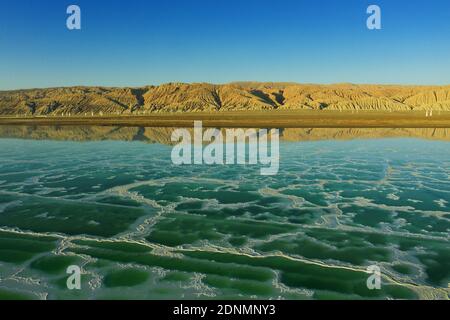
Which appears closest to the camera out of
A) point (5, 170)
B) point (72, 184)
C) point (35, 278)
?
point (35, 278)

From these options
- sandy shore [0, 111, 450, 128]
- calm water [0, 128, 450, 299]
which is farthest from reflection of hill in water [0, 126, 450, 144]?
calm water [0, 128, 450, 299]

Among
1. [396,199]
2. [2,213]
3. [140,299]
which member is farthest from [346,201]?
[2,213]

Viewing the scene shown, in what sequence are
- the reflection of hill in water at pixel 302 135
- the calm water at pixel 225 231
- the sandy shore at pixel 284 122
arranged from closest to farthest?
the calm water at pixel 225 231 < the reflection of hill in water at pixel 302 135 < the sandy shore at pixel 284 122

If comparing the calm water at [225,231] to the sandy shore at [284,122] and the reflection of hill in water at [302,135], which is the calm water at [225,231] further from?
the sandy shore at [284,122]

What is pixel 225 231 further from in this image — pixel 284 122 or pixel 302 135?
pixel 284 122

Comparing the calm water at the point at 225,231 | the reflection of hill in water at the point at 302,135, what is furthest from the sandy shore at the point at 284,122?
the calm water at the point at 225,231

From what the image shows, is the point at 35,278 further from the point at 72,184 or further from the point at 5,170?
the point at 5,170

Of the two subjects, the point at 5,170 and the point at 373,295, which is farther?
the point at 5,170

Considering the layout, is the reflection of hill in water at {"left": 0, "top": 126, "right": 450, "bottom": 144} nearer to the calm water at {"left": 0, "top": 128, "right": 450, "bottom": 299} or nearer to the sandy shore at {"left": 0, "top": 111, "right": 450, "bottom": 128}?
the sandy shore at {"left": 0, "top": 111, "right": 450, "bottom": 128}
